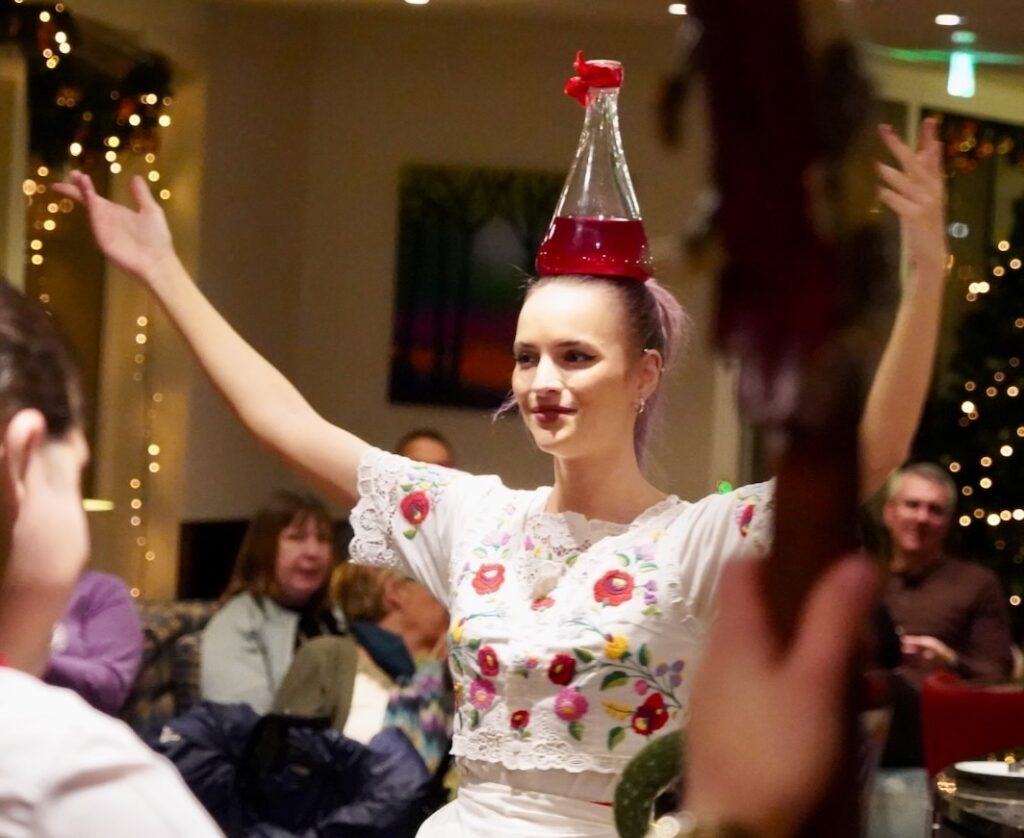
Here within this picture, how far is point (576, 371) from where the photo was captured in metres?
1.84

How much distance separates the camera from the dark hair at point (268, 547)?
15.0 ft

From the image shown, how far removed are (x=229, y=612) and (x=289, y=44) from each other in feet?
11.5

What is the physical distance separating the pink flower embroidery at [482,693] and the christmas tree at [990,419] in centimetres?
585

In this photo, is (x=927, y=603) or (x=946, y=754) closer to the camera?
(x=946, y=754)

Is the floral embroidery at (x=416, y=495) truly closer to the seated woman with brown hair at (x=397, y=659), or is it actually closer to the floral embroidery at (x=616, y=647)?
the floral embroidery at (x=616, y=647)

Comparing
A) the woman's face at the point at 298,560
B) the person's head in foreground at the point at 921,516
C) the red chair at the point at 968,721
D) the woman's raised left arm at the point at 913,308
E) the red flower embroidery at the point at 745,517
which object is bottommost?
the red chair at the point at 968,721

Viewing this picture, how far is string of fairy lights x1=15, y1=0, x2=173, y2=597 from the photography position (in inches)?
226

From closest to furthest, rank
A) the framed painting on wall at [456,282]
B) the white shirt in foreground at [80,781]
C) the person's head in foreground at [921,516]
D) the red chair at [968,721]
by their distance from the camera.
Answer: the white shirt in foreground at [80,781]
the red chair at [968,721]
the person's head in foreground at [921,516]
the framed painting on wall at [456,282]

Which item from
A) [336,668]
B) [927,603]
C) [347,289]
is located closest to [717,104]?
[336,668]

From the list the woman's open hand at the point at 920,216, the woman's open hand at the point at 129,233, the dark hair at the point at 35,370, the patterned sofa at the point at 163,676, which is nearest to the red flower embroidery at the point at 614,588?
the woman's open hand at the point at 129,233

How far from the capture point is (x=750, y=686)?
21 cm

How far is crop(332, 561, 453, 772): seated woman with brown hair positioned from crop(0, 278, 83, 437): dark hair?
322 centimetres

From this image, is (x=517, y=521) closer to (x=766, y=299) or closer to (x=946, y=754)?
(x=766, y=299)

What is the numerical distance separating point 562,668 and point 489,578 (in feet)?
0.50
